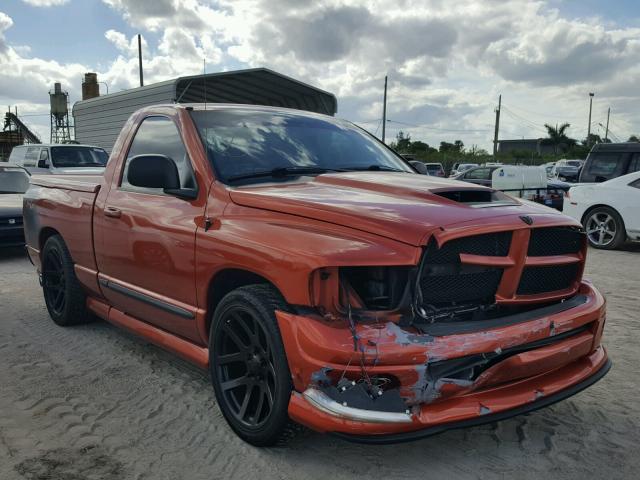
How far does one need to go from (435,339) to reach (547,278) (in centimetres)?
88

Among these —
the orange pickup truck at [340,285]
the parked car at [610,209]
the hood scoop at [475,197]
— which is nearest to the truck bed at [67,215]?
the orange pickup truck at [340,285]

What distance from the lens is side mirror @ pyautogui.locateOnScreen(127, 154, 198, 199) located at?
3303 millimetres

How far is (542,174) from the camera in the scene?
16.2 metres

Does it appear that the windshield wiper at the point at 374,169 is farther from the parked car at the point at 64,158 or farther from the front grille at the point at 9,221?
the parked car at the point at 64,158

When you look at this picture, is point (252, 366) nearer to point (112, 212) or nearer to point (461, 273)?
point (461, 273)

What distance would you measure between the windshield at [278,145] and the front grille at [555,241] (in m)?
A: 1.33

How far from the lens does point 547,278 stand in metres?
2.95

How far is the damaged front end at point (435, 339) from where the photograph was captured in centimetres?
238

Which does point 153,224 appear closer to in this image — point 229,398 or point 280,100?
point 229,398

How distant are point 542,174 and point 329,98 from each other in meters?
7.24

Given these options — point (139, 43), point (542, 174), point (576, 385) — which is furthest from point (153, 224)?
point (139, 43)

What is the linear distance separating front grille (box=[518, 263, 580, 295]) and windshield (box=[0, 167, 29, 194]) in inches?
375

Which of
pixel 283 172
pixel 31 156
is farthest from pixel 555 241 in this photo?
pixel 31 156

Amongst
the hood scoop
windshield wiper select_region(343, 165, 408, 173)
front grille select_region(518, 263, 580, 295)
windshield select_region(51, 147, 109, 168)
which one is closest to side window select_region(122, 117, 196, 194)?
windshield wiper select_region(343, 165, 408, 173)
